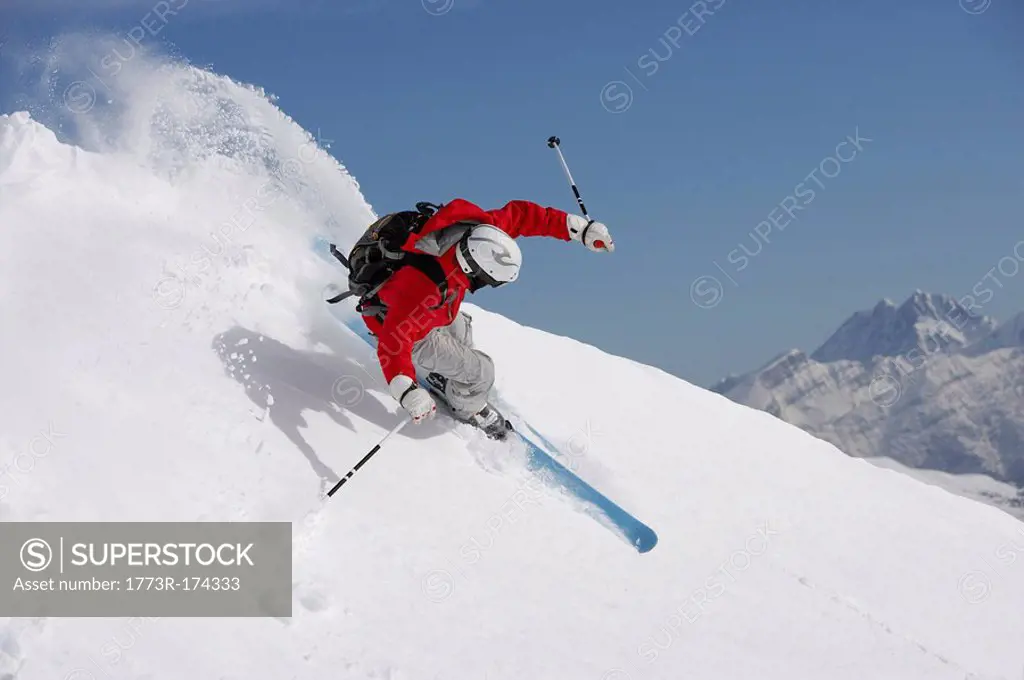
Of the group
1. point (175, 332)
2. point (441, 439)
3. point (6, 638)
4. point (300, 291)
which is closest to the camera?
point (6, 638)

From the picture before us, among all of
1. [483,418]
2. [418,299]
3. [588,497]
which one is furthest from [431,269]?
[588,497]

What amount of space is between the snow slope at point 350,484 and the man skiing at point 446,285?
510 mm

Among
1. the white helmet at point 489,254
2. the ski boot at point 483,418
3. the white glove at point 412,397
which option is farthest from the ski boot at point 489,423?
the white helmet at point 489,254

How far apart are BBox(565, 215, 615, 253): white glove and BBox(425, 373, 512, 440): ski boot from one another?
1751 mm

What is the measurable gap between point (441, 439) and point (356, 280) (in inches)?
62.2

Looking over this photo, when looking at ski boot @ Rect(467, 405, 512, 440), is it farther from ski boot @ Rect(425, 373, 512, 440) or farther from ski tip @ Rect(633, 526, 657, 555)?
ski tip @ Rect(633, 526, 657, 555)

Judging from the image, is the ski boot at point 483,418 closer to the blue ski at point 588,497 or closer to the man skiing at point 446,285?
the man skiing at point 446,285

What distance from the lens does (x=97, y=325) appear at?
673 cm

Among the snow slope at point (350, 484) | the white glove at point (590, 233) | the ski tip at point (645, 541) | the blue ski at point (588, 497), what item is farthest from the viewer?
the white glove at point (590, 233)

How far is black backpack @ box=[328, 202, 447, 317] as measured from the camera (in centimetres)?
757

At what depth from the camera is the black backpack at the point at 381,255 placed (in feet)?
24.8

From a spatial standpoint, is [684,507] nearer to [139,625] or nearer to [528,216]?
[528,216]

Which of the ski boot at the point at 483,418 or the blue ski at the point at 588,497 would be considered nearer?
the blue ski at the point at 588,497

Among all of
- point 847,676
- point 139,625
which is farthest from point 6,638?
point 847,676
